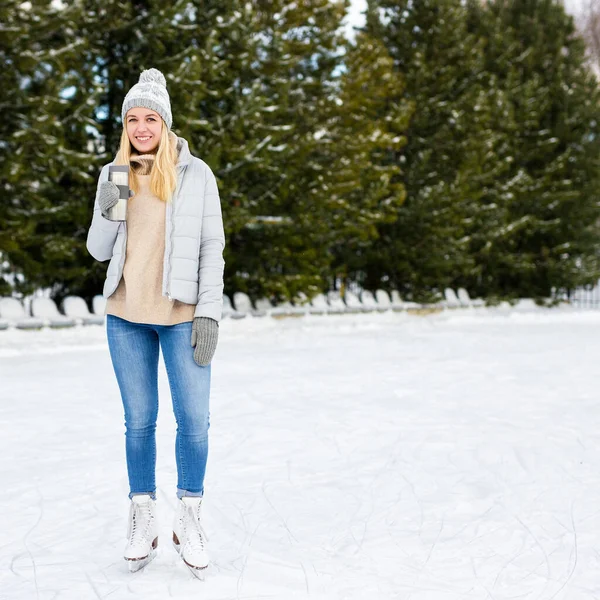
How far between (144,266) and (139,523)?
3.83 feet

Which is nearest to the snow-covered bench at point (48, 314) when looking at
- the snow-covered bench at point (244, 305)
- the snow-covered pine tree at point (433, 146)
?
the snow-covered bench at point (244, 305)

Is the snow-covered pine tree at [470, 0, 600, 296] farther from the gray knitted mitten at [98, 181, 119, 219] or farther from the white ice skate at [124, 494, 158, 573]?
the gray knitted mitten at [98, 181, 119, 219]

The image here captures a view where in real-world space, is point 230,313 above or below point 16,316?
below

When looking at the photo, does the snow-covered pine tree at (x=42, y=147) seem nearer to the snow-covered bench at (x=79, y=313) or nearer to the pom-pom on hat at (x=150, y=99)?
the snow-covered bench at (x=79, y=313)

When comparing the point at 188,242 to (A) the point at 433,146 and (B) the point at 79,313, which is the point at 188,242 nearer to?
(B) the point at 79,313

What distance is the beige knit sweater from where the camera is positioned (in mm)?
3322

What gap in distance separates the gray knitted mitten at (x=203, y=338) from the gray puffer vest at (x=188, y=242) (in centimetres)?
4

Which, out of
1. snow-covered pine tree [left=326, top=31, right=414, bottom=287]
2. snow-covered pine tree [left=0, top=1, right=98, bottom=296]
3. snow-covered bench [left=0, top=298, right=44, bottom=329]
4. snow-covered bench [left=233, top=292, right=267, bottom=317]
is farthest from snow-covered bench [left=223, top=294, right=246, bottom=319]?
snow-covered bench [left=0, top=298, right=44, bottom=329]

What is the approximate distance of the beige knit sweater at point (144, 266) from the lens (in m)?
3.32

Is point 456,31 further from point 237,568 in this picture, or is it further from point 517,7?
point 237,568

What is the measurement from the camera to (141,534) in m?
3.50

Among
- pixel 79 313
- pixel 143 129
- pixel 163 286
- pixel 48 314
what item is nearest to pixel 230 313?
pixel 79 313

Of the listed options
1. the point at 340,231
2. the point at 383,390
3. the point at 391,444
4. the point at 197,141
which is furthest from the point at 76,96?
the point at 391,444

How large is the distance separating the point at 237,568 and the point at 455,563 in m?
1.03
